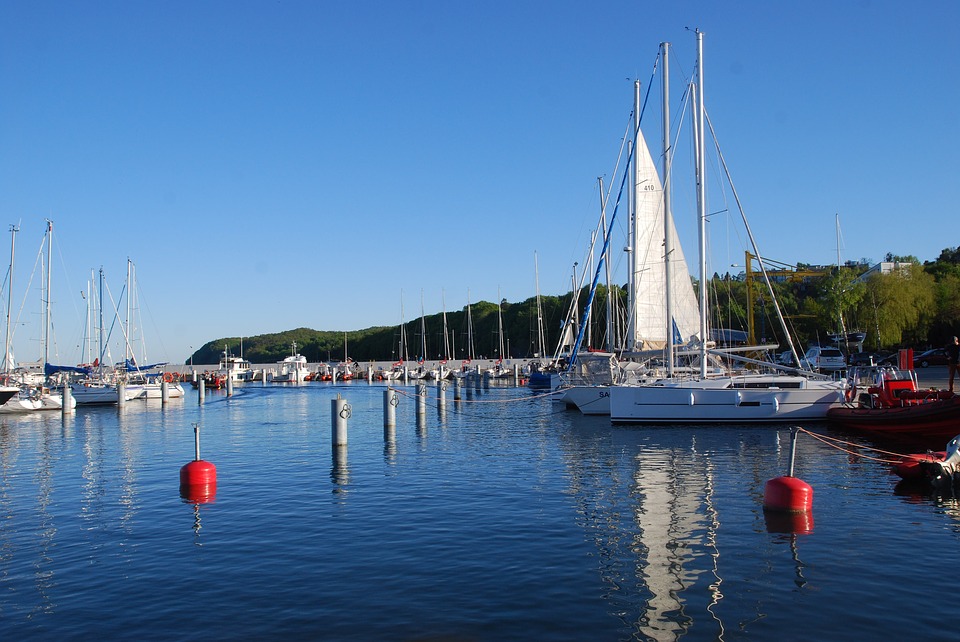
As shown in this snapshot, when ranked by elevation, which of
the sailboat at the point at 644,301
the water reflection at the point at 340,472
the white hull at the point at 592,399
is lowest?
the water reflection at the point at 340,472

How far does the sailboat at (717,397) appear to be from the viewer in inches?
1323

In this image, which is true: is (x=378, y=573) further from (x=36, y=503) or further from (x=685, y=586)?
(x=36, y=503)

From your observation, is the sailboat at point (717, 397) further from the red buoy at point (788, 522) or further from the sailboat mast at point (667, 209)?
the red buoy at point (788, 522)

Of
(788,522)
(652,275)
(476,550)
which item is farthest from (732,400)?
(476,550)

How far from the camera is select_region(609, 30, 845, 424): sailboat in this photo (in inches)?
1323

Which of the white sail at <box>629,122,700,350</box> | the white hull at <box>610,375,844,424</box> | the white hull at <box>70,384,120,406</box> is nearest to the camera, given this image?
the white hull at <box>610,375,844,424</box>

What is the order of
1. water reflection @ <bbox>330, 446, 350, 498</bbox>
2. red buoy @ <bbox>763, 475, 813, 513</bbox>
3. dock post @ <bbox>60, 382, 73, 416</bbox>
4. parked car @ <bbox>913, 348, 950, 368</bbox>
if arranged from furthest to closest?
parked car @ <bbox>913, 348, 950, 368</bbox> < dock post @ <bbox>60, 382, 73, 416</bbox> < water reflection @ <bbox>330, 446, 350, 498</bbox> < red buoy @ <bbox>763, 475, 813, 513</bbox>

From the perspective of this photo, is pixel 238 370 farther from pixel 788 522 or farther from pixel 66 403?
pixel 788 522

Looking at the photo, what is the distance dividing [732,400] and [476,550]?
22.7 meters

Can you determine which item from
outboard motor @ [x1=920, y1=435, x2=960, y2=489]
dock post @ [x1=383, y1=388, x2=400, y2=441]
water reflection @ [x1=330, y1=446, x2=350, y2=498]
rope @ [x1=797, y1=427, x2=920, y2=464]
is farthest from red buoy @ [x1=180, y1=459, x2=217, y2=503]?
outboard motor @ [x1=920, y1=435, x2=960, y2=489]

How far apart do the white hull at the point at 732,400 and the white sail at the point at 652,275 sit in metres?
7.45

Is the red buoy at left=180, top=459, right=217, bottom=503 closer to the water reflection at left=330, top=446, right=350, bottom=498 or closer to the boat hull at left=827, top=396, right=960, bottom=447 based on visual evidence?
the water reflection at left=330, top=446, right=350, bottom=498

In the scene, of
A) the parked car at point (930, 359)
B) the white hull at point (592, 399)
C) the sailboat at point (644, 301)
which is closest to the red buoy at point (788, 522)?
→ the sailboat at point (644, 301)

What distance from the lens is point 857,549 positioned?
13398 millimetres
